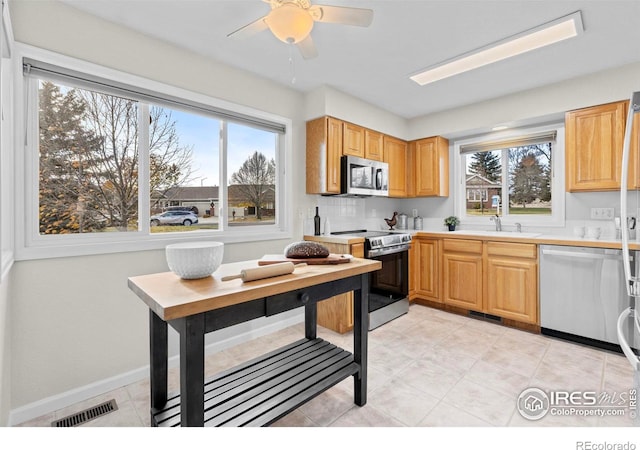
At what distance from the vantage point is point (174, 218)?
2.53 m

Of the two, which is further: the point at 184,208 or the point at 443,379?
the point at 184,208

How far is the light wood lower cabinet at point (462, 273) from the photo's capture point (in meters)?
3.29

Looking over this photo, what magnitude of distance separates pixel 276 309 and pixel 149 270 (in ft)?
4.66

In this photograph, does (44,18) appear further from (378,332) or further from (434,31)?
(378,332)

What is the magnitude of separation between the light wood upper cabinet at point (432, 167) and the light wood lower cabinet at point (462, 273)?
0.84 m

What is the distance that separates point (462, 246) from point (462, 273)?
302 mm

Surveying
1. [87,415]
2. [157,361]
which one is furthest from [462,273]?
[87,415]

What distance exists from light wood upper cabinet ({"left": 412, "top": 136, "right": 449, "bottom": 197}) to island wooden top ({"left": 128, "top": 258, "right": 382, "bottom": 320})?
2.84 metres

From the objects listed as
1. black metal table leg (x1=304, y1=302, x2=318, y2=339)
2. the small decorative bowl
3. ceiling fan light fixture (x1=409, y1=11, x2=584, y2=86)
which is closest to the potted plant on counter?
ceiling fan light fixture (x1=409, y1=11, x2=584, y2=86)

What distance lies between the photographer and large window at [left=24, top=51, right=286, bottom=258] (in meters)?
1.96

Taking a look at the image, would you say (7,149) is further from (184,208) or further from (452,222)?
(452,222)

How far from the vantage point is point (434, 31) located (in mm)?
2199

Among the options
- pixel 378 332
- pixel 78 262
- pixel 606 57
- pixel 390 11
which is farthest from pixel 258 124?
pixel 606 57

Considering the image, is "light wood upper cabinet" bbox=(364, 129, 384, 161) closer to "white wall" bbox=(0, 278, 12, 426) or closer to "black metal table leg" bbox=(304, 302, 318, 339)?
"black metal table leg" bbox=(304, 302, 318, 339)
